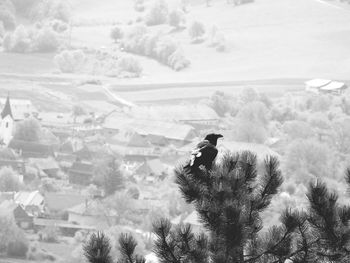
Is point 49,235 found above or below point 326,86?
above

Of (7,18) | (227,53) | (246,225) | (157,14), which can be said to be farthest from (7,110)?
(246,225)

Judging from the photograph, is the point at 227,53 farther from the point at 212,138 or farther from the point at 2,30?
the point at 212,138

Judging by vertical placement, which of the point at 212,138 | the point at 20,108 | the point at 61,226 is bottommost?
the point at 20,108

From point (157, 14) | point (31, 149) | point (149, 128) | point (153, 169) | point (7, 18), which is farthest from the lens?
point (157, 14)

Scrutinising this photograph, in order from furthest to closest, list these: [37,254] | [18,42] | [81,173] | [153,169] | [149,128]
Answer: [18,42] < [149,128] < [153,169] < [81,173] < [37,254]

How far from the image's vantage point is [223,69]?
2631 cm

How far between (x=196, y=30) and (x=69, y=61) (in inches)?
167

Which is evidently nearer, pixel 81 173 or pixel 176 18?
pixel 81 173

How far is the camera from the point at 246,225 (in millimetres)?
3092

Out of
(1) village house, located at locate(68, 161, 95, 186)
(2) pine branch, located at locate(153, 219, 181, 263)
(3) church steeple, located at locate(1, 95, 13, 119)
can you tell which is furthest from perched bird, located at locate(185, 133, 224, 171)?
(3) church steeple, located at locate(1, 95, 13, 119)

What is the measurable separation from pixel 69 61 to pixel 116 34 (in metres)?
2.57

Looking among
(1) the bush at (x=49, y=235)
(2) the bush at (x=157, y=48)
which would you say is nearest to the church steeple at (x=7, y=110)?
(2) the bush at (x=157, y=48)

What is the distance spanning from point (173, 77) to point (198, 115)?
10.7 ft

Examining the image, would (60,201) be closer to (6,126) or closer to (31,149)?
(31,149)
